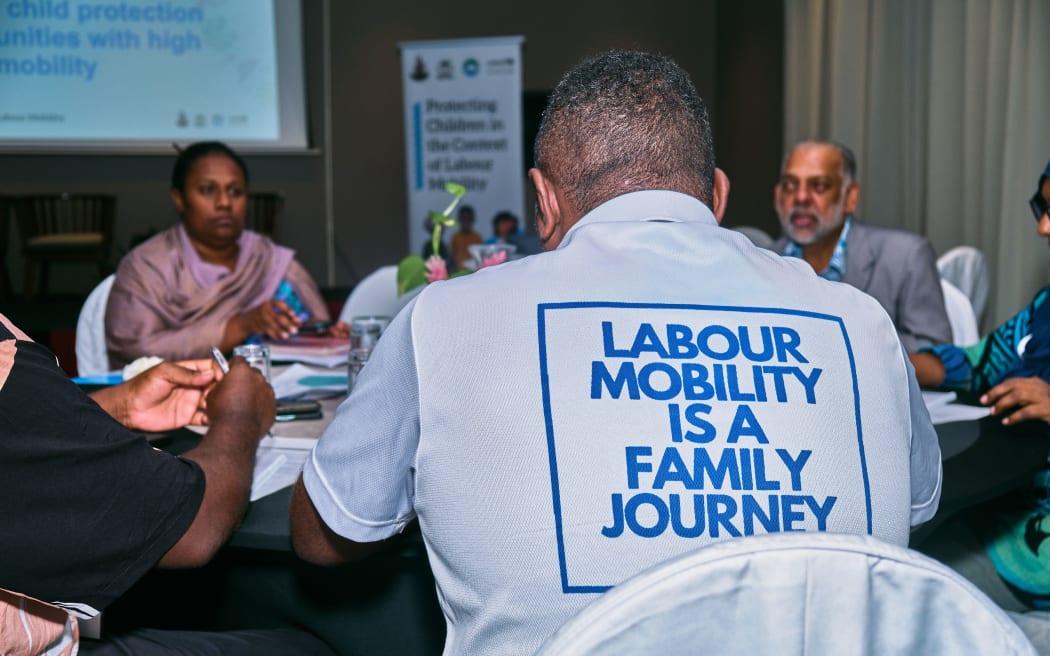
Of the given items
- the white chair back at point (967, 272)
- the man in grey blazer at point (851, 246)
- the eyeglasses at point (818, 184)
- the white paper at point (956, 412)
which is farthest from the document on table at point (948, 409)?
the white chair back at point (967, 272)

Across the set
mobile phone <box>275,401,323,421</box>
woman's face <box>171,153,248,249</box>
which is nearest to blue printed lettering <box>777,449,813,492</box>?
mobile phone <box>275,401,323,421</box>

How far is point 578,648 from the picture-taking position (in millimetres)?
514

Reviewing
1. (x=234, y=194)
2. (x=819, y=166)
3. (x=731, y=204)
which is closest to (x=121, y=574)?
(x=234, y=194)

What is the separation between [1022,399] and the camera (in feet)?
4.74

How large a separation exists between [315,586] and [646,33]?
774 cm

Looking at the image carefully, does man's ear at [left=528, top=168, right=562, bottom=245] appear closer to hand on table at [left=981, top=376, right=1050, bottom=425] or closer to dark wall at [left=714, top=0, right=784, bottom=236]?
hand on table at [left=981, top=376, right=1050, bottom=425]

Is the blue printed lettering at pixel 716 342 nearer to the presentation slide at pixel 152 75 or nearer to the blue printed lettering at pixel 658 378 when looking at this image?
the blue printed lettering at pixel 658 378

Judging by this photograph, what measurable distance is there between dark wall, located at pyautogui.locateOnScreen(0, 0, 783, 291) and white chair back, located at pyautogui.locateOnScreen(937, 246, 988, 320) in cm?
446

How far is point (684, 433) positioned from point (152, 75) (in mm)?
6981

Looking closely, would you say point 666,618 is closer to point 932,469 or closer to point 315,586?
point 932,469

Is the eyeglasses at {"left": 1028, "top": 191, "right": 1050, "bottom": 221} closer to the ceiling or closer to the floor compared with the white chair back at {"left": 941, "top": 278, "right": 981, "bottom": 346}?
closer to the ceiling

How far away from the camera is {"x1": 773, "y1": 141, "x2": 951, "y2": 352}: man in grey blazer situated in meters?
2.45

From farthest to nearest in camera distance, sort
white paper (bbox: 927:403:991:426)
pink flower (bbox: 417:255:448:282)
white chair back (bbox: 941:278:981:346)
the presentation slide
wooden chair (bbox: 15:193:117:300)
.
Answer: wooden chair (bbox: 15:193:117:300) < the presentation slide < white chair back (bbox: 941:278:981:346) < pink flower (bbox: 417:255:448:282) < white paper (bbox: 927:403:991:426)

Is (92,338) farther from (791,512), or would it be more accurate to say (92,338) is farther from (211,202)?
(791,512)
